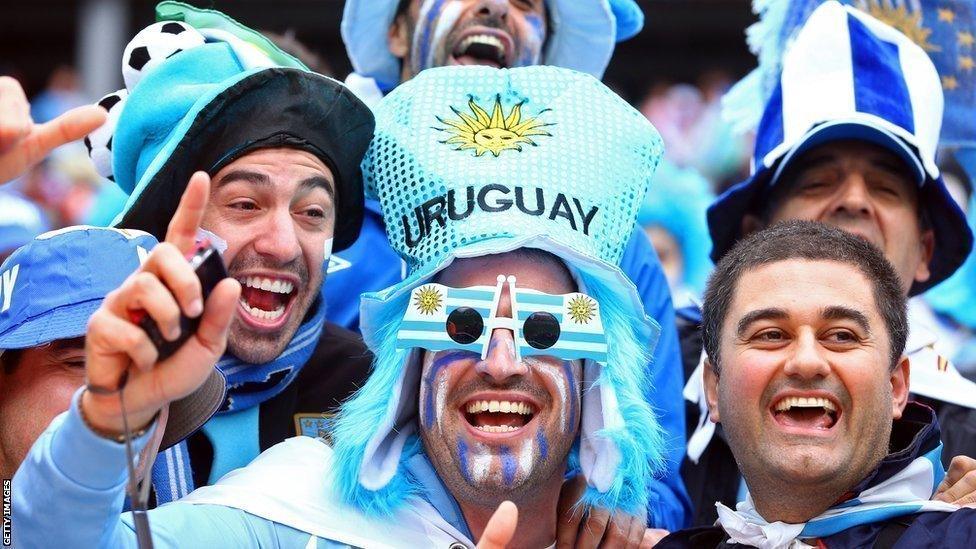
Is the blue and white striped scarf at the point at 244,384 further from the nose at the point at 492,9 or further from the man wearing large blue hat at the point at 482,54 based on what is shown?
the nose at the point at 492,9

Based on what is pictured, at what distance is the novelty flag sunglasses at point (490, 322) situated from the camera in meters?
3.25

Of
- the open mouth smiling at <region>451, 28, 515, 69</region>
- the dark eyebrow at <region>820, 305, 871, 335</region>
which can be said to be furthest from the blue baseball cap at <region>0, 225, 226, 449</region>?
the open mouth smiling at <region>451, 28, 515, 69</region>

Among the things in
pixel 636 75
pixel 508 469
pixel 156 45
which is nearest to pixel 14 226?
pixel 156 45

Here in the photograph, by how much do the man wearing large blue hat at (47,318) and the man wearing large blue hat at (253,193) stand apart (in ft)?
1.28

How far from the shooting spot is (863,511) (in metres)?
3.01

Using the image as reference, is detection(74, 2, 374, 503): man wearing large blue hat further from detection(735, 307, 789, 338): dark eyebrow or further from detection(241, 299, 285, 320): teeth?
detection(735, 307, 789, 338): dark eyebrow

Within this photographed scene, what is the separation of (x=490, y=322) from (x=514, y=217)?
25cm

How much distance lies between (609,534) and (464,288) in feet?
2.21

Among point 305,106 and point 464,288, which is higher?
point 305,106

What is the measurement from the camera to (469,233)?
332 cm

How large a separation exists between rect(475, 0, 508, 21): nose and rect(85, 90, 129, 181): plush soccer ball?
1.18 metres

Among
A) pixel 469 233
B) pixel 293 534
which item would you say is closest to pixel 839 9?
pixel 469 233

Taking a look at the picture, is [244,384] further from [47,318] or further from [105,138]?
[105,138]

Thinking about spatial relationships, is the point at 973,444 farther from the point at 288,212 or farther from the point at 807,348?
the point at 288,212
